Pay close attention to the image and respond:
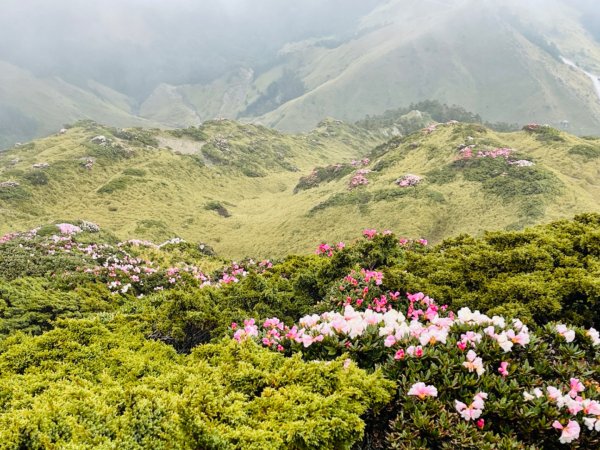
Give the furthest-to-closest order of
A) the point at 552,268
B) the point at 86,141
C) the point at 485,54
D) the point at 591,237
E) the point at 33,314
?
the point at 485,54
the point at 86,141
the point at 33,314
the point at 591,237
the point at 552,268

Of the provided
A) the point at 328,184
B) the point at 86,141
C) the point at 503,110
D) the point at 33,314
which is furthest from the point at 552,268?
the point at 503,110

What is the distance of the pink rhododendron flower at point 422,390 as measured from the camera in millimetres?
3352

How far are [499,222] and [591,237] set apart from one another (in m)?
12.4

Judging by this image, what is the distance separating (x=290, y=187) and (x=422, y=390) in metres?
37.5

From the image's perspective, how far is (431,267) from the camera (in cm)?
682

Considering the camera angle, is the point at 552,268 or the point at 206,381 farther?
the point at 552,268

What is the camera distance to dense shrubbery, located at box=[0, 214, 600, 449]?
9.95ft

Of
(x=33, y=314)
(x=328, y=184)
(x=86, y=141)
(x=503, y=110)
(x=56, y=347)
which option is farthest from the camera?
(x=503, y=110)

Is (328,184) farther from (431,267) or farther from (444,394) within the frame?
(444,394)

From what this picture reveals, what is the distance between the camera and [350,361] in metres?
3.79

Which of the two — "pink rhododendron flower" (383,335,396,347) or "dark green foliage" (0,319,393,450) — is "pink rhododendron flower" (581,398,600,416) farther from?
"pink rhododendron flower" (383,335,396,347)

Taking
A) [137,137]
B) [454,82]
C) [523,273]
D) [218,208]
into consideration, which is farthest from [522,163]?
[454,82]

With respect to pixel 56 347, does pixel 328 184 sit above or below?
below

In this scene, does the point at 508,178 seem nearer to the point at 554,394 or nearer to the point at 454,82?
the point at 554,394
